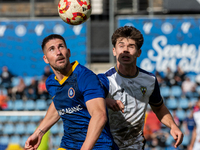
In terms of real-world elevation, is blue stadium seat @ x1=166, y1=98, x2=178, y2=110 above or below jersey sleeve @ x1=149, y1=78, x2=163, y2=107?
below

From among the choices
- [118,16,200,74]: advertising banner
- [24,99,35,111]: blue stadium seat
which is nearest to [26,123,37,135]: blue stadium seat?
[24,99,35,111]: blue stadium seat

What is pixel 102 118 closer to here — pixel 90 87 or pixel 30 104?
pixel 90 87

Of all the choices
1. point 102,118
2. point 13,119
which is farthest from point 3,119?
point 102,118

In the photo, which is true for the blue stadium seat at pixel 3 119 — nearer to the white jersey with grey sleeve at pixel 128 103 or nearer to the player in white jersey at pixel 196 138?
the player in white jersey at pixel 196 138

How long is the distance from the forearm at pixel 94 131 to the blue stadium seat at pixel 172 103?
7372mm

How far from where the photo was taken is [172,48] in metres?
9.39

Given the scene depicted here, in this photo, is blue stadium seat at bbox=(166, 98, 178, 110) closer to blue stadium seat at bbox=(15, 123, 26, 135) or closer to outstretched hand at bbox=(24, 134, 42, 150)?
blue stadium seat at bbox=(15, 123, 26, 135)

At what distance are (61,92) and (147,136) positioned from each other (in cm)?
628

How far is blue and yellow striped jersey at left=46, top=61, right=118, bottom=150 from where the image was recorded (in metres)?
2.65

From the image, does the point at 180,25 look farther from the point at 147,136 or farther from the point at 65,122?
the point at 65,122

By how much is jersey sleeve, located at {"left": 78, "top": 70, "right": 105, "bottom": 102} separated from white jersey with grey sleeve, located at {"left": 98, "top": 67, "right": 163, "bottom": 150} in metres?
0.59

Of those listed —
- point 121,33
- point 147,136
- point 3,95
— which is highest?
point 121,33

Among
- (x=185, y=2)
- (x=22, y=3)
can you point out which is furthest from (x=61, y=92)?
(x=22, y=3)

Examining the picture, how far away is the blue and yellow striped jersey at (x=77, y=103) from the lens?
265cm
